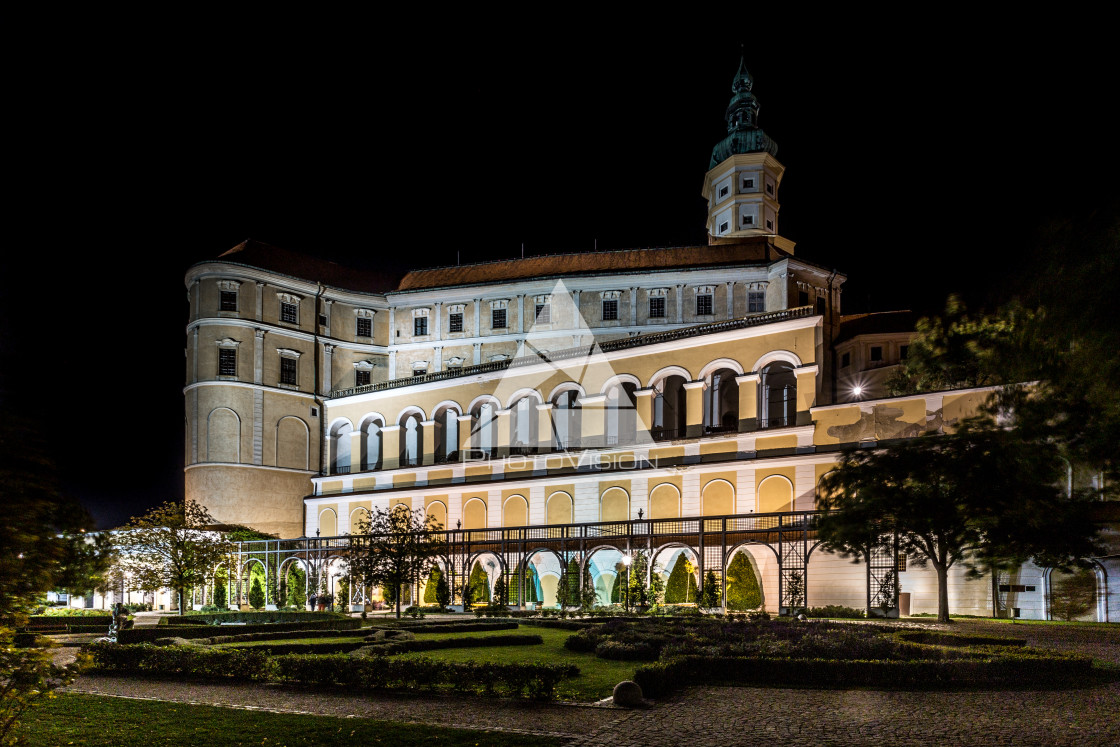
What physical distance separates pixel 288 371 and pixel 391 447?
907 cm

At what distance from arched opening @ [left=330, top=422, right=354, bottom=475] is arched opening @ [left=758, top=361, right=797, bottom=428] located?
2414cm

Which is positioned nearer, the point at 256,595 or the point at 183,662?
the point at 183,662

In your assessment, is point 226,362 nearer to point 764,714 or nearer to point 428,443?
point 428,443

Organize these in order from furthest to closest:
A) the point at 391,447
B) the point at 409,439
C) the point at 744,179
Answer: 1. the point at 744,179
2. the point at 409,439
3. the point at 391,447

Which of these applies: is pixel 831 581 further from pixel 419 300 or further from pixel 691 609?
pixel 419 300

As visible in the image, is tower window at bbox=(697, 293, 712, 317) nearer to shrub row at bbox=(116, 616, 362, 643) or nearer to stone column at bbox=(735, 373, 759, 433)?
stone column at bbox=(735, 373, 759, 433)

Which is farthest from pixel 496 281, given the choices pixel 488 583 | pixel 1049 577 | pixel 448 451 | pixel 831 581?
pixel 1049 577

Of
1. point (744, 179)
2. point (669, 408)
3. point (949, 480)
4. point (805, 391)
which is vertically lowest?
point (949, 480)

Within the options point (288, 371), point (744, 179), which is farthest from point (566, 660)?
point (744, 179)

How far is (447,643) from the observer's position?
1750 centimetres

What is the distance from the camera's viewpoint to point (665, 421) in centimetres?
4494

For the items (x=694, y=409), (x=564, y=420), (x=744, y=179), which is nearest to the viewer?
(x=694, y=409)

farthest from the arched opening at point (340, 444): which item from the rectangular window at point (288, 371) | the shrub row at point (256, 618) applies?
the shrub row at point (256, 618)

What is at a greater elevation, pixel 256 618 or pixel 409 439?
pixel 409 439
